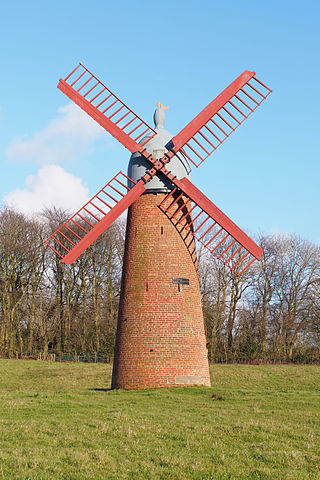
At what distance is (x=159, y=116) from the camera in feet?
68.8

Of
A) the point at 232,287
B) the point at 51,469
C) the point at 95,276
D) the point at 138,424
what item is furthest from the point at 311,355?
the point at 51,469

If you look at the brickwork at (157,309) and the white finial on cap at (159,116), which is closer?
the brickwork at (157,309)

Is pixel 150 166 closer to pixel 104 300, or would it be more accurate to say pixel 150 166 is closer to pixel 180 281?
pixel 180 281

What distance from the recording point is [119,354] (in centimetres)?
1886

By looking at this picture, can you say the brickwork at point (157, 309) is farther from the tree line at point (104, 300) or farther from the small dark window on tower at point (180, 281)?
the tree line at point (104, 300)

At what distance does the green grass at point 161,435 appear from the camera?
26.1 feet

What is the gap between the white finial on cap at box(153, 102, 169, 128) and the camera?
20.8 meters

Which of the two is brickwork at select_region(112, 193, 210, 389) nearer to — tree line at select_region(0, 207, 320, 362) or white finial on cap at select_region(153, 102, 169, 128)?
white finial on cap at select_region(153, 102, 169, 128)

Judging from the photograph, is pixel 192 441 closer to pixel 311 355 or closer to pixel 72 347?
pixel 311 355

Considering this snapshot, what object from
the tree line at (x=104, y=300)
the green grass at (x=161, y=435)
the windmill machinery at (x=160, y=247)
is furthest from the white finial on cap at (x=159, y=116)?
the tree line at (x=104, y=300)

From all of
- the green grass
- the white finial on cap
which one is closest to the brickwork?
the green grass

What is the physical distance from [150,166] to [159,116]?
2.76 metres

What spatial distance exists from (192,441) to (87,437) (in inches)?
78.0

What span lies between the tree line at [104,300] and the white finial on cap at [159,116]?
2503cm
